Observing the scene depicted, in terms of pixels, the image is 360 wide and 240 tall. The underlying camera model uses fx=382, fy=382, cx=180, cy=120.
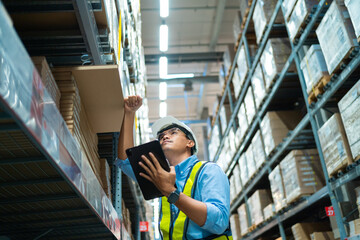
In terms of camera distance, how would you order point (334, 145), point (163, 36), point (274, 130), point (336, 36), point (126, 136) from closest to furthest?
point (126, 136), point (336, 36), point (334, 145), point (274, 130), point (163, 36)

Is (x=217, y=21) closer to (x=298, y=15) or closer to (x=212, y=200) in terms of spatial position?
(x=298, y=15)

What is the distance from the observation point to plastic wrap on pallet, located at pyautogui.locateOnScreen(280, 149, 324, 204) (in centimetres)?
517

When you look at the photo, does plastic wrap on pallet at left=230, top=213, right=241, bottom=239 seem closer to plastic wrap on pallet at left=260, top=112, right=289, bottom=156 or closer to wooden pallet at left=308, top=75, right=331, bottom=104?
plastic wrap on pallet at left=260, top=112, right=289, bottom=156

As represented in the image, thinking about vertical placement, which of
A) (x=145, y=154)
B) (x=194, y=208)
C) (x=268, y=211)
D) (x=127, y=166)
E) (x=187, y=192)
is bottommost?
(x=194, y=208)

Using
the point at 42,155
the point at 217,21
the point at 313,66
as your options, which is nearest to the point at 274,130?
the point at 313,66

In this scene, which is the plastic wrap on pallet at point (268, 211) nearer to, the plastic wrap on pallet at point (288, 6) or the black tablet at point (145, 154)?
the plastic wrap on pallet at point (288, 6)

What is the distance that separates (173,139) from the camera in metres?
2.39

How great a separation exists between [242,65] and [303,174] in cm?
309

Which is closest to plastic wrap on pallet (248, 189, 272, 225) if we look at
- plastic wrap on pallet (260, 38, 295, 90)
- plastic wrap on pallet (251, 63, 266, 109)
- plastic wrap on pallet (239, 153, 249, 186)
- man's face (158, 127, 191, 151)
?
plastic wrap on pallet (239, 153, 249, 186)

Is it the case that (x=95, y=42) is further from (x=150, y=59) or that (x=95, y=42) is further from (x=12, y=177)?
(x=150, y=59)

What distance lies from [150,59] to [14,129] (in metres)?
11.6

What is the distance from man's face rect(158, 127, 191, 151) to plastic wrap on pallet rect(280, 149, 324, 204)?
3.22m

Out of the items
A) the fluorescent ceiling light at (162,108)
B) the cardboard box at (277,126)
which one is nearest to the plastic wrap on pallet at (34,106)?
the cardboard box at (277,126)

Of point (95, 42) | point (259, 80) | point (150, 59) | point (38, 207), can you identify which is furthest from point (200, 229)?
point (150, 59)
